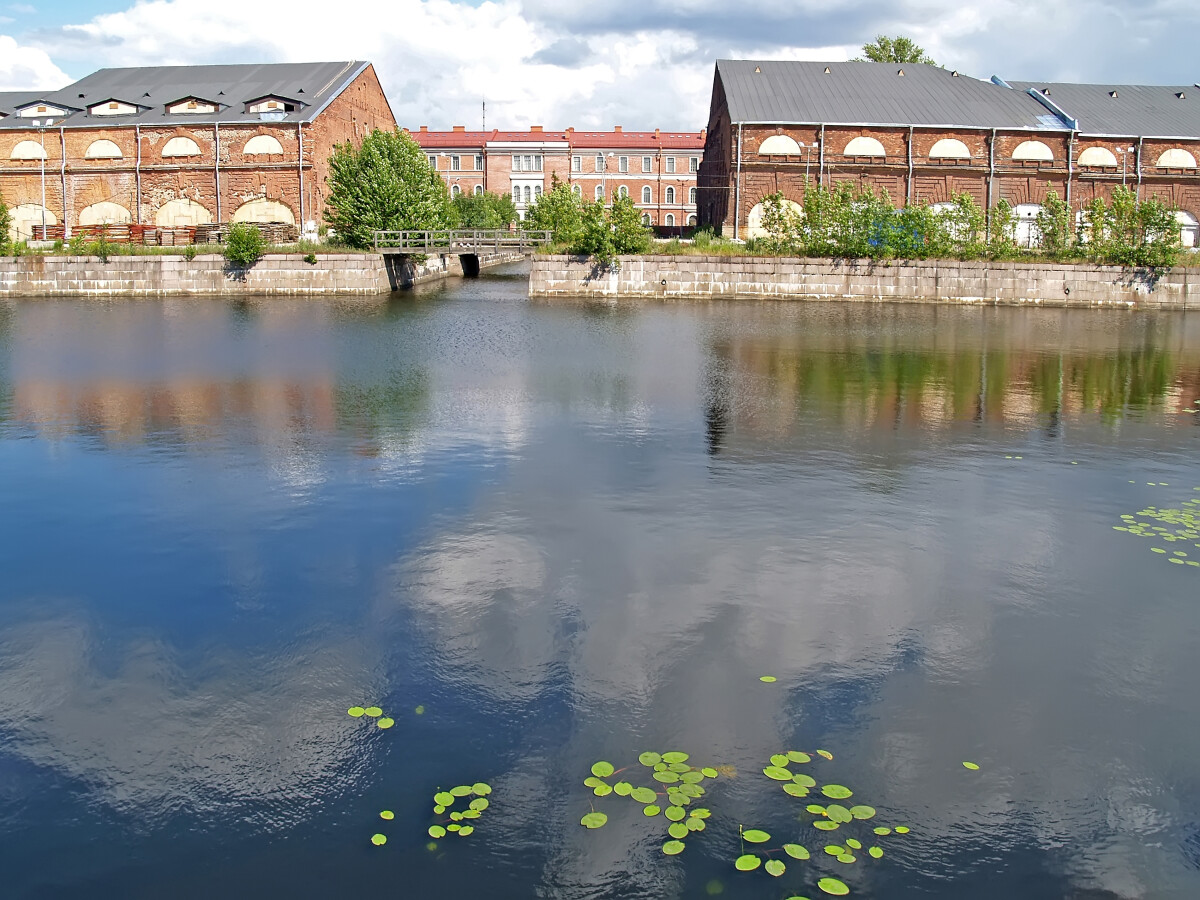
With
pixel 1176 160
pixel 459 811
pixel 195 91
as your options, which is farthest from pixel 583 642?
pixel 195 91

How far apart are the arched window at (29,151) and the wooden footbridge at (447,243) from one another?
25.0 m

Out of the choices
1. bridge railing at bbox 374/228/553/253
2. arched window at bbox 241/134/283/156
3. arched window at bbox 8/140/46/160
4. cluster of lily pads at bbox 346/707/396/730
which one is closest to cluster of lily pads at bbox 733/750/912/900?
cluster of lily pads at bbox 346/707/396/730

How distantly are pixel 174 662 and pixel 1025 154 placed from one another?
56.5 metres

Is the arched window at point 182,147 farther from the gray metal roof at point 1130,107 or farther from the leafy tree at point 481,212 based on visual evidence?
the gray metal roof at point 1130,107

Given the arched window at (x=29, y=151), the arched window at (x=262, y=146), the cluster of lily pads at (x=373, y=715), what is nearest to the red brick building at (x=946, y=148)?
the arched window at (x=262, y=146)

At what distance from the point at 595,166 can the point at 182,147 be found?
4888 centimetres

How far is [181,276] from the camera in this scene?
4841 centimetres

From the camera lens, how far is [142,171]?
60.7m

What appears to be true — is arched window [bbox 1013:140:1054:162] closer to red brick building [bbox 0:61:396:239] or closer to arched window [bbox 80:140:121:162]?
red brick building [bbox 0:61:396:239]

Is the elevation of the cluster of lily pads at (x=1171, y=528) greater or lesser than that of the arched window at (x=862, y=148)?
lesser

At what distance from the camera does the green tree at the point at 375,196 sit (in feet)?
168

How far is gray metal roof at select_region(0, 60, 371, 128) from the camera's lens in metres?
60.1

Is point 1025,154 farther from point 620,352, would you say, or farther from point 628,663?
point 628,663

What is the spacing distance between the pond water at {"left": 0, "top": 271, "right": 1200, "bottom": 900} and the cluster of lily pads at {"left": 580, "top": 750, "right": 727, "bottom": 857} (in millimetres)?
78
